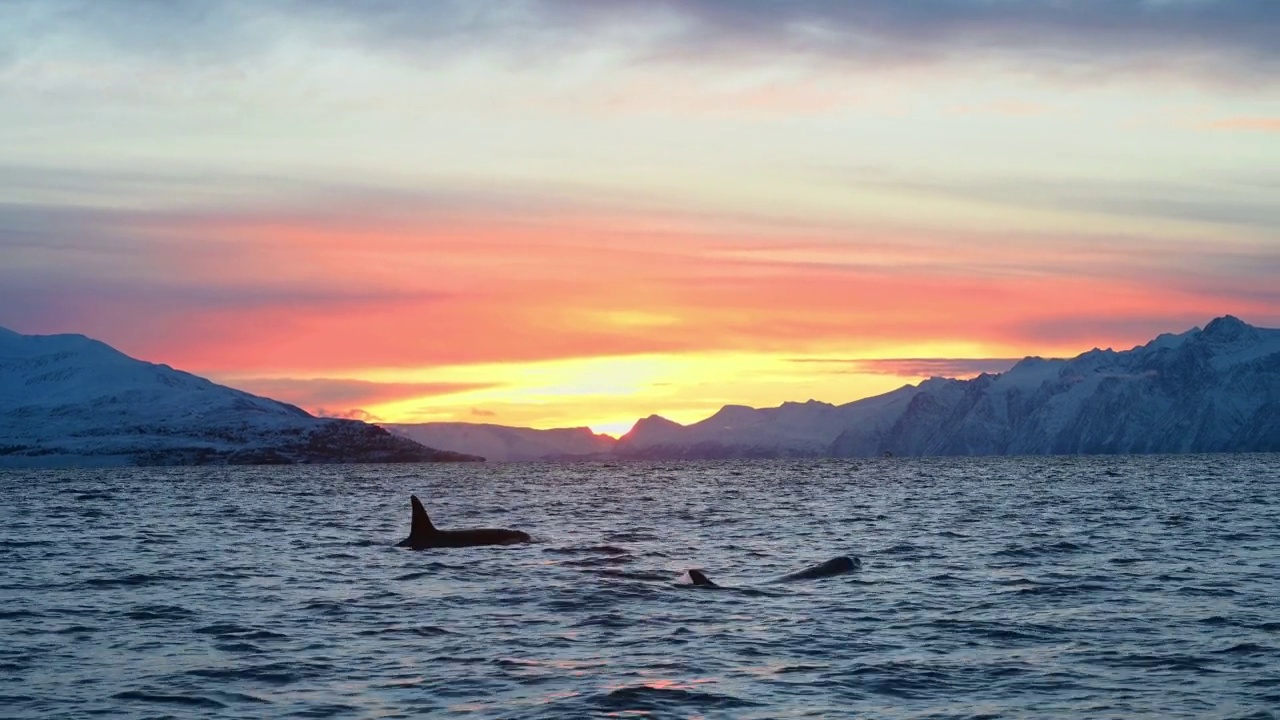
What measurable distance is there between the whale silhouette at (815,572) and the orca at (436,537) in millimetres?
15628

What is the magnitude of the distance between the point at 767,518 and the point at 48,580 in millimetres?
46923

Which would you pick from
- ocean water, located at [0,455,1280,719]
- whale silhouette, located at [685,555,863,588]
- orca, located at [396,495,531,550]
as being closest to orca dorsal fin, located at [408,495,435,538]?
orca, located at [396,495,531,550]

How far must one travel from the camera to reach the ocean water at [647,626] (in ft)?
78.6

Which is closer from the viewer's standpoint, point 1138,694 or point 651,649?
point 1138,694

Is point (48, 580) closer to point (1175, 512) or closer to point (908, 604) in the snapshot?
point (908, 604)

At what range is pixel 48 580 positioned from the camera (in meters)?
43.8

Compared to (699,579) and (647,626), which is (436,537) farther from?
(647,626)

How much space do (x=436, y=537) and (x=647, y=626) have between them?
87.5 feet

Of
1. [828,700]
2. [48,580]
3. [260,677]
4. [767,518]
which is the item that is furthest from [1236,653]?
[767,518]

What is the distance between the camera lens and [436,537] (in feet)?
190

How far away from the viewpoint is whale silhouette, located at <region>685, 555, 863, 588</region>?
4097 cm

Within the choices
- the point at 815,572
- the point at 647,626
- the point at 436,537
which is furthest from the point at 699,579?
the point at 436,537

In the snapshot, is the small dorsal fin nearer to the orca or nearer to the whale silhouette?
the whale silhouette

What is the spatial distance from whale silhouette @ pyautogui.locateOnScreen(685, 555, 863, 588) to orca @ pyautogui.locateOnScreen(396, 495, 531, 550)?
15.6 meters
